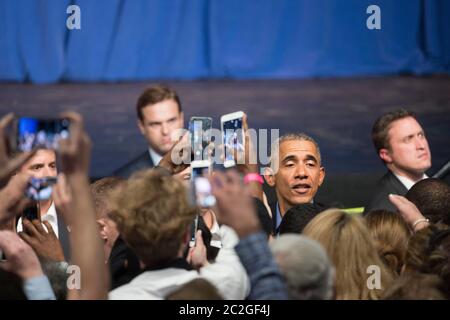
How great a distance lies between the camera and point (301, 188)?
3.24 meters

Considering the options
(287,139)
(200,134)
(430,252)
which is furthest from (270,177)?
(430,252)

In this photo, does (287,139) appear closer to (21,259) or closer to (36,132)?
(36,132)

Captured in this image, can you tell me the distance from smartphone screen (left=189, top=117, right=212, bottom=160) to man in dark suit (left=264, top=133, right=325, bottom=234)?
60cm

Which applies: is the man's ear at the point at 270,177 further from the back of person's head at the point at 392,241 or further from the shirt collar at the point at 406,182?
the back of person's head at the point at 392,241

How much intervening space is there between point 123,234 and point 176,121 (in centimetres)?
203

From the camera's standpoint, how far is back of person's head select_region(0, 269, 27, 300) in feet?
5.98

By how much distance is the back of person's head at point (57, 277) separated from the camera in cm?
200

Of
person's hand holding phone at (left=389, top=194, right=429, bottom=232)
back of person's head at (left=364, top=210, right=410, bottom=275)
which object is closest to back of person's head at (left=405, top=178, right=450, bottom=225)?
person's hand holding phone at (left=389, top=194, right=429, bottom=232)

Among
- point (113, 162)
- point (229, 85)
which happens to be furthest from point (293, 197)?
point (229, 85)

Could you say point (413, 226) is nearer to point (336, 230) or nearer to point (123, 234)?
point (336, 230)

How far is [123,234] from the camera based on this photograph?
1.84 metres

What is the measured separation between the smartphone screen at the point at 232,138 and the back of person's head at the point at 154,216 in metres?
0.84

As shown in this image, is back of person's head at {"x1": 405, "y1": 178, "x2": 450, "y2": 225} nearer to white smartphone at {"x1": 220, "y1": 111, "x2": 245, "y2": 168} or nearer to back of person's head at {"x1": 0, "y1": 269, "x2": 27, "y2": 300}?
white smartphone at {"x1": 220, "y1": 111, "x2": 245, "y2": 168}

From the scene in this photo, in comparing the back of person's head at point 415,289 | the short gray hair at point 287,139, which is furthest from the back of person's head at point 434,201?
the back of person's head at point 415,289
